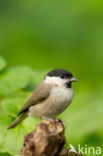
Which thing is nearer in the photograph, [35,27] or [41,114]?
[41,114]

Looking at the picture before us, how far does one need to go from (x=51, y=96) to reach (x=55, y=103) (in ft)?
0.35

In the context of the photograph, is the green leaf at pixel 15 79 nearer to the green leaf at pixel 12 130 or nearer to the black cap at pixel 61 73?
the green leaf at pixel 12 130

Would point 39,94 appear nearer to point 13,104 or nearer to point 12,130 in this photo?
point 13,104

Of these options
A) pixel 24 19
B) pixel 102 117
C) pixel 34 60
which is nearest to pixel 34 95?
pixel 102 117

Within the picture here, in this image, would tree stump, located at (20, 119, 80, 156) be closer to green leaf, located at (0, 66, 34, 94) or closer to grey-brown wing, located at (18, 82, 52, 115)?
green leaf, located at (0, 66, 34, 94)

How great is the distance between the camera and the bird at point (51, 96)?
12.4 ft

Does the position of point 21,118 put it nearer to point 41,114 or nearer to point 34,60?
point 41,114

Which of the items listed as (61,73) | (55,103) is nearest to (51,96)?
(55,103)

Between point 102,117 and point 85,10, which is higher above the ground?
point 85,10

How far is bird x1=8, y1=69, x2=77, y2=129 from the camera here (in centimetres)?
377

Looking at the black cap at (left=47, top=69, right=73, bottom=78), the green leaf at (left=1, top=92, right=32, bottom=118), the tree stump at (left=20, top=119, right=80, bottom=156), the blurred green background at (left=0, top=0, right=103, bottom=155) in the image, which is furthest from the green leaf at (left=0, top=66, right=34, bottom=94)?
the blurred green background at (left=0, top=0, right=103, bottom=155)

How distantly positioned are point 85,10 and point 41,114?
5.27m

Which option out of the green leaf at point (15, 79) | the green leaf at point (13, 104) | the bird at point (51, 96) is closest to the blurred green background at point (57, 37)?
the bird at point (51, 96)

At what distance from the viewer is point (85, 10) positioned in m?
8.82
